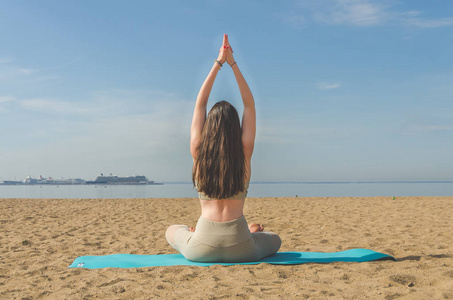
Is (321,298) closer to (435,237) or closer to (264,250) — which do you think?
(264,250)

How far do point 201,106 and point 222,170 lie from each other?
63 centimetres

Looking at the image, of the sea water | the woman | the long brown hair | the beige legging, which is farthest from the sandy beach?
the sea water

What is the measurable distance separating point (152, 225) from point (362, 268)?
492cm

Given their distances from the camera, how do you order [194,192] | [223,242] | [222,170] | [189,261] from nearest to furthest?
[222,170]
[223,242]
[189,261]
[194,192]

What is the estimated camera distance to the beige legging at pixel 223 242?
10.4 ft

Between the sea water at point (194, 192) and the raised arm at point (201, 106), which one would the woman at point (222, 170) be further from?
the sea water at point (194, 192)

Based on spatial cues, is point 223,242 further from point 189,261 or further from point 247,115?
point 247,115

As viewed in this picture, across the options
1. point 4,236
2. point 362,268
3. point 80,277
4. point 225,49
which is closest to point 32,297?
point 80,277

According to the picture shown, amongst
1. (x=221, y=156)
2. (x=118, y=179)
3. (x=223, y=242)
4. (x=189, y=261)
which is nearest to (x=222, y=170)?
(x=221, y=156)

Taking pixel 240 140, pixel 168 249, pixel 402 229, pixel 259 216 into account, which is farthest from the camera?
pixel 259 216

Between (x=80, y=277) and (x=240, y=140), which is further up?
(x=240, y=140)

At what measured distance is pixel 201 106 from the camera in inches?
129

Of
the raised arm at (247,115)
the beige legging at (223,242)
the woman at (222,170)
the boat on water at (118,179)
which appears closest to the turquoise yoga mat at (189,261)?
the beige legging at (223,242)

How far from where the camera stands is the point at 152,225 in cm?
745
